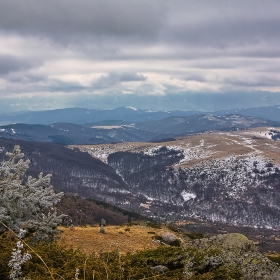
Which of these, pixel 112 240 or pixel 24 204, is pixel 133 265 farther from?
pixel 112 240

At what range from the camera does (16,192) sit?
449 inches

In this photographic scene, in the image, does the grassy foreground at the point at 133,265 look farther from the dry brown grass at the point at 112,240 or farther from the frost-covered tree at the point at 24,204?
the dry brown grass at the point at 112,240

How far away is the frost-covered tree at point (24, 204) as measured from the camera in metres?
11.3

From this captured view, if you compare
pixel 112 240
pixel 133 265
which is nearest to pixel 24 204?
pixel 133 265

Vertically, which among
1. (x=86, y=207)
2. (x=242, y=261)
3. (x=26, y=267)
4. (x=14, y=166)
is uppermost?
(x=14, y=166)

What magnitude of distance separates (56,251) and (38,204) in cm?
351

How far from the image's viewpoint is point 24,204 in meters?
11.6

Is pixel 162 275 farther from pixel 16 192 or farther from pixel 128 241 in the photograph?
pixel 128 241

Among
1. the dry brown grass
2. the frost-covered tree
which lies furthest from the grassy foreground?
the dry brown grass

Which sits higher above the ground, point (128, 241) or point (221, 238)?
point (221, 238)

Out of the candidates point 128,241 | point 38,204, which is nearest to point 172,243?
point 128,241

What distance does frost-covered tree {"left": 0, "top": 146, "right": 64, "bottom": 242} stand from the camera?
37.1ft

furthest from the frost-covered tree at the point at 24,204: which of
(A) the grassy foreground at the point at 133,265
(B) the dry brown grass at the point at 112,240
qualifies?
(B) the dry brown grass at the point at 112,240

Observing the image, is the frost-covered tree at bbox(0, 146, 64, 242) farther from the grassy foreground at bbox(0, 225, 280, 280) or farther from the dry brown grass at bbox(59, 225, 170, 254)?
the dry brown grass at bbox(59, 225, 170, 254)
